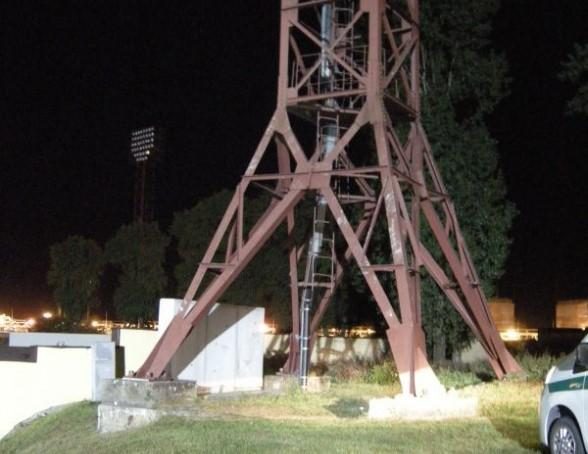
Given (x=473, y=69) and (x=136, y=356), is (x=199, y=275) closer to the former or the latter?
(x=136, y=356)

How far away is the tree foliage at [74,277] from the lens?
201 ft

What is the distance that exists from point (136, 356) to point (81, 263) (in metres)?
40.2

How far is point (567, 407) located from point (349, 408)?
6919mm

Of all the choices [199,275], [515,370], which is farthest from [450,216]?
[199,275]

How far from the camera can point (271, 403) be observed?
60.0 ft

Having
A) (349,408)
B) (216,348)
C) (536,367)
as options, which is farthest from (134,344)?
(536,367)

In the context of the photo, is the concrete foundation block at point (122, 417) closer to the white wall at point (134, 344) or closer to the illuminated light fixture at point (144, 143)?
the white wall at point (134, 344)

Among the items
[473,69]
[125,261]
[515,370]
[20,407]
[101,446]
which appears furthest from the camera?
[125,261]

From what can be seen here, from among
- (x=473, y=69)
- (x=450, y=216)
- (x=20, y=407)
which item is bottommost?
(x=20, y=407)

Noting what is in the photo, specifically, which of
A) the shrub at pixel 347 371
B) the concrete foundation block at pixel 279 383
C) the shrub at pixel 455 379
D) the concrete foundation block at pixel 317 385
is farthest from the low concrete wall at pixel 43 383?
the shrub at pixel 455 379

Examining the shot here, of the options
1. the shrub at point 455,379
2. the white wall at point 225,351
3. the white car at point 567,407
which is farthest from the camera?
the white wall at point 225,351

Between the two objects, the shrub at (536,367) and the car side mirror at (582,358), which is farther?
the shrub at (536,367)

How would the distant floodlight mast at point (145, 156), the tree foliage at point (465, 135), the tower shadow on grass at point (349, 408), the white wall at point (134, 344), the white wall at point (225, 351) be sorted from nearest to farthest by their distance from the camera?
1. the tower shadow on grass at point (349, 408)
2. the white wall at point (225, 351)
3. the white wall at point (134, 344)
4. the tree foliage at point (465, 135)
5. the distant floodlight mast at point (145, 156)

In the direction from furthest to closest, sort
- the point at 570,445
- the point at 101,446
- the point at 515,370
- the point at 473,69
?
the point at 473,69
the point at 515,370
the point at 101,446
the point at 570,445
